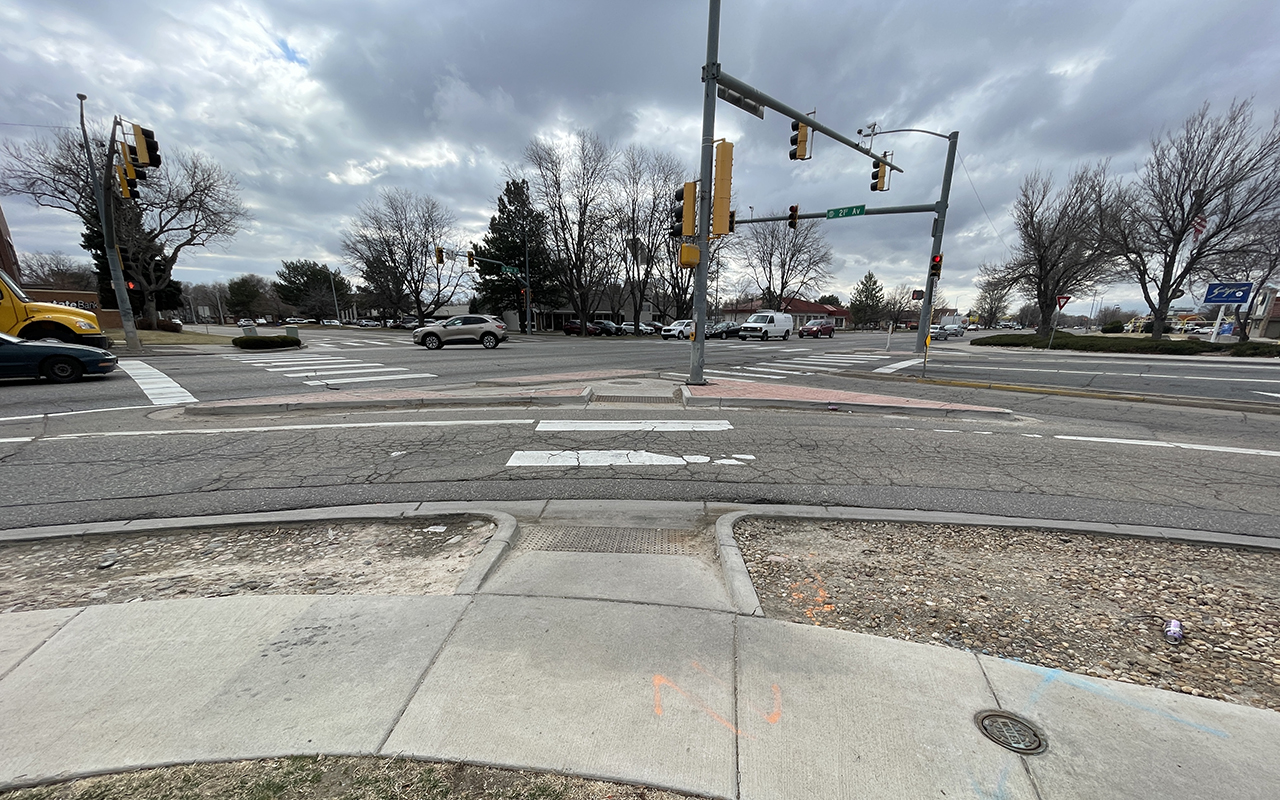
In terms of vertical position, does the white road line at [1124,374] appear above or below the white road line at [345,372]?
above

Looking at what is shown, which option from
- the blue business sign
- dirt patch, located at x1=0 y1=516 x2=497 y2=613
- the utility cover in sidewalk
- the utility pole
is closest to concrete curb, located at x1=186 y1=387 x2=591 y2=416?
dirt patch, located at x1=0 y1=516 x2=497 y2=613

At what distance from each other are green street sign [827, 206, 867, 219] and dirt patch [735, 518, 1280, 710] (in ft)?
55.0

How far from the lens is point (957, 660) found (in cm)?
235

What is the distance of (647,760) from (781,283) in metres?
63.0

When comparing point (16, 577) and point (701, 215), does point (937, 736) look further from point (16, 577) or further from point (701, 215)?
point (701, 215)

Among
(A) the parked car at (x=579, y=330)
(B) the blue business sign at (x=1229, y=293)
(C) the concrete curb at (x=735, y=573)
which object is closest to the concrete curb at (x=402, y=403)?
(C) the concrete curb at (x=735, y=573)

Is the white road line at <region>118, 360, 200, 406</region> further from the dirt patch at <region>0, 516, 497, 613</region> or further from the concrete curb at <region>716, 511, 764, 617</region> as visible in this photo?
the concrete curb at <region>716, 511, 764, 617</region>

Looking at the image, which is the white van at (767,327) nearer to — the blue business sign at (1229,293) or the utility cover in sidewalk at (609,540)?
the blue business sign at (1229,293)

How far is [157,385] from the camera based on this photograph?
34.2 feet

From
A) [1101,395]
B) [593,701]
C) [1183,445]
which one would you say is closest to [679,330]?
[1101,395]

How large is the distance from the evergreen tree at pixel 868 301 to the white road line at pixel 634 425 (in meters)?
88.3

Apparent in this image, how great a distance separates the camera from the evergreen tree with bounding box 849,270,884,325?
8419cm

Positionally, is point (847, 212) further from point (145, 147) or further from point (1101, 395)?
point (145, 147)

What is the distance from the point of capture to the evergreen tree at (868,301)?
3314 inches
